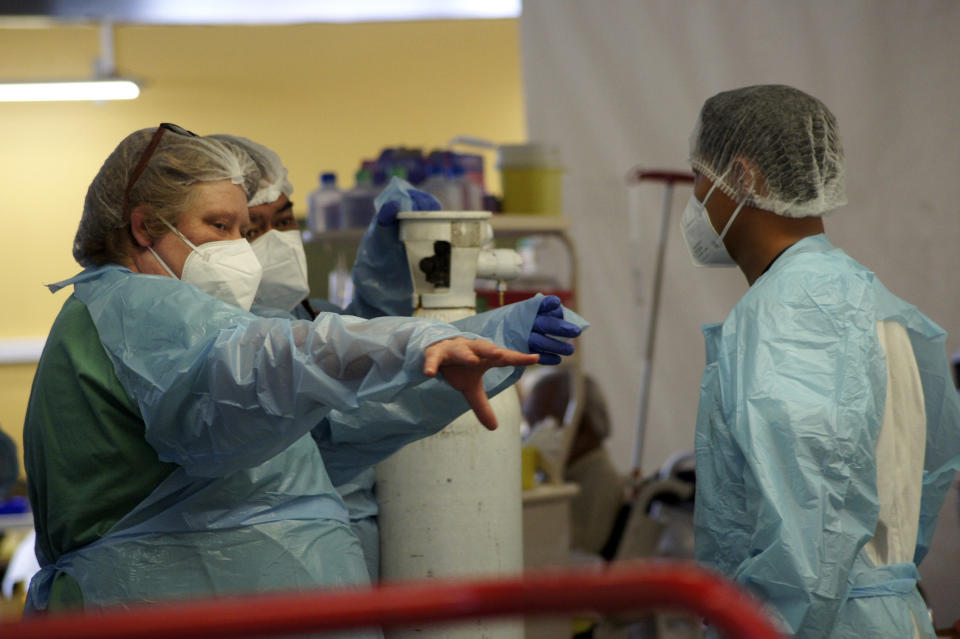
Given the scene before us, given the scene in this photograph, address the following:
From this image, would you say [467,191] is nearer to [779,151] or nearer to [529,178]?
[529,178]

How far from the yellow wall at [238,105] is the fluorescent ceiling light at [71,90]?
39cm

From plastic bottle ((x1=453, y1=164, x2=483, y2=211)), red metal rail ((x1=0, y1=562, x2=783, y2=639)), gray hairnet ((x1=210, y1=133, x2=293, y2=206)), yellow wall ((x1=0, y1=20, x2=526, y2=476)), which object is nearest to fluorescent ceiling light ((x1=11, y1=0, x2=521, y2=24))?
yellow wall ((x1=0, y1=20, x2=526, y2=476))

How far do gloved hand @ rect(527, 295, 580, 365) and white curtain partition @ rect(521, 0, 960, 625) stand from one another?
2.22m

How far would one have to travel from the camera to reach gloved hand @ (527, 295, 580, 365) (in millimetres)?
1285

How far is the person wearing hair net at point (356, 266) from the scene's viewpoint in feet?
5.59

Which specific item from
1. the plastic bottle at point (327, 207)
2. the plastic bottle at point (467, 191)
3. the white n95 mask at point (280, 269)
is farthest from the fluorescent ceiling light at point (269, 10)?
the white n95 mask at point (280, 269)

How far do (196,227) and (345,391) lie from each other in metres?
0.41

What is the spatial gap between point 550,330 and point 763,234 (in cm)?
47

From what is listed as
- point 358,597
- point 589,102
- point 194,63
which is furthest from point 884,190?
point 194,63

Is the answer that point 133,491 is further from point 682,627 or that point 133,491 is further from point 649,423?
point 649,423

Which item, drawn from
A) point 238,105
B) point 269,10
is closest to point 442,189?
point 269,10

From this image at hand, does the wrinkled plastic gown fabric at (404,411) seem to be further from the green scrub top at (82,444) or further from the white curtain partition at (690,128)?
the white curtain partition at (690,128)

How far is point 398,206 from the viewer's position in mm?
1835

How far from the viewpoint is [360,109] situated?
20.6 ft
